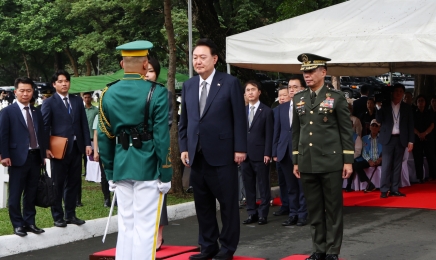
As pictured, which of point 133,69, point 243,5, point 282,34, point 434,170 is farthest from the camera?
point 243,5

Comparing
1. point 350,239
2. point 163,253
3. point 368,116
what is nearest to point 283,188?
point 350,239

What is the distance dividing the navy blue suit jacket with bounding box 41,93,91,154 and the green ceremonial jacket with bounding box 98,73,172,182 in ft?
11.3

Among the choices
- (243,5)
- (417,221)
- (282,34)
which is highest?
(243,5)

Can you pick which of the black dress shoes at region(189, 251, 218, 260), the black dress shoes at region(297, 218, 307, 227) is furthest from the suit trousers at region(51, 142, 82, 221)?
the black dress shoes at region(297, 218, 307, 227)

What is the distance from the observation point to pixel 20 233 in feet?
28.7

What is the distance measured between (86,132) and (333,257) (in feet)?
13.5

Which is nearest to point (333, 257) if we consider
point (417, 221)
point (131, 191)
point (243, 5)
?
point (131, 191)

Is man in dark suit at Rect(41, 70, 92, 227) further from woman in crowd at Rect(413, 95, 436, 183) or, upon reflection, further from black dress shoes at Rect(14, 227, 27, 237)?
woman in crowd at Rect(413, 95, 436, 183)

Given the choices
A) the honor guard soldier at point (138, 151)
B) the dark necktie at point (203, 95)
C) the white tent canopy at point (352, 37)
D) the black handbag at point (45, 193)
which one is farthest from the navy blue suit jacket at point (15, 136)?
the white tent canopy at point (352, 37)

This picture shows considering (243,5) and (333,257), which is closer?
(333,257)

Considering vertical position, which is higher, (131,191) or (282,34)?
(282,34)

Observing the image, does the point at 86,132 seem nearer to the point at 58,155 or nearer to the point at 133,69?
the point at 58,155

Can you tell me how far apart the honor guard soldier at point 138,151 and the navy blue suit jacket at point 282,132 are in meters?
4.48

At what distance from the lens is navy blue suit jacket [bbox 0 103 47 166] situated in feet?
28.7
